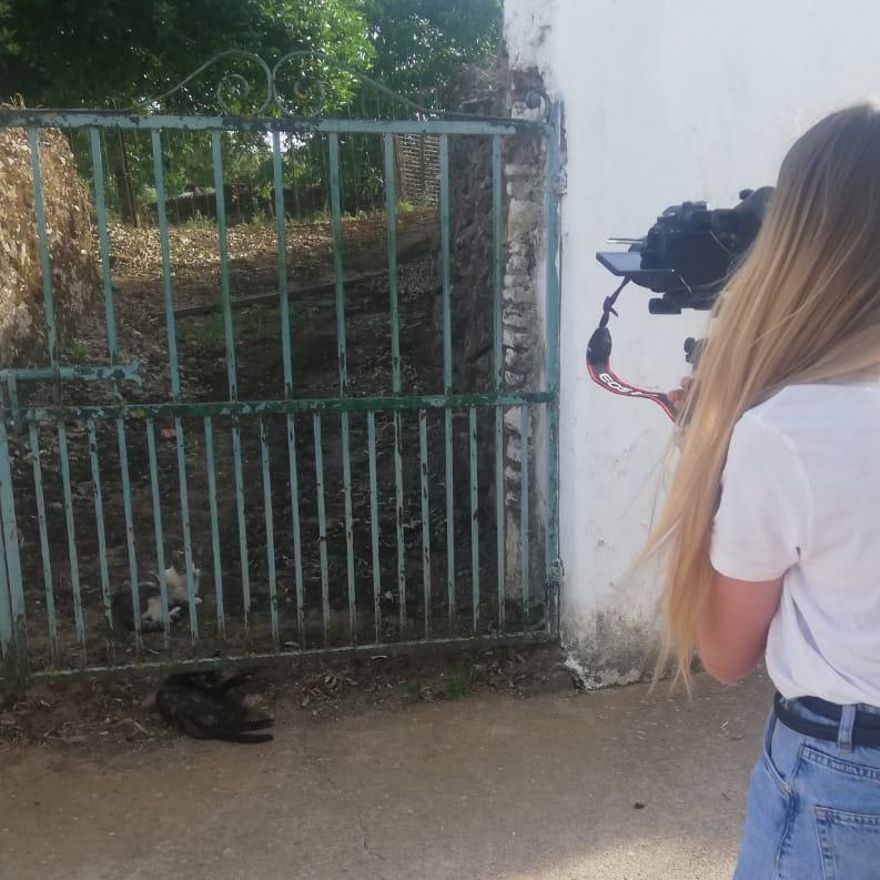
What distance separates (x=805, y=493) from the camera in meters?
1.24

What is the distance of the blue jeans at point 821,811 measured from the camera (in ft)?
4.33

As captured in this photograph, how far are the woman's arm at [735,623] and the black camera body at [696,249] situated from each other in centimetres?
59

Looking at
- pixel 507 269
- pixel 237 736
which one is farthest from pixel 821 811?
pixel 507 269

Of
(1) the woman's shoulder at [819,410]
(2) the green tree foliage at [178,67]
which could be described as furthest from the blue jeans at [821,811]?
(2) the green tree foliage at [178,67]

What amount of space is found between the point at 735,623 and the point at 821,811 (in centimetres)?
27

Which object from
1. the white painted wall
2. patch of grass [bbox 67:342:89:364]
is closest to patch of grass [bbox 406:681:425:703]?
the white painted wall

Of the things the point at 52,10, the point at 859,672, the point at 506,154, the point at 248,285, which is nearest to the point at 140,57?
the point at 52,10

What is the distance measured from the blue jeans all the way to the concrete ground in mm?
1461

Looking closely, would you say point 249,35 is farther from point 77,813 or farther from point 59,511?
point 77,813

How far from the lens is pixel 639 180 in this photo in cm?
343

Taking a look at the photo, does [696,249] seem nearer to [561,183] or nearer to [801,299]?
[801,299]

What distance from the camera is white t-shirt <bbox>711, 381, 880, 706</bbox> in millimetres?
1229

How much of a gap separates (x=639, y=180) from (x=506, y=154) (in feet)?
2.05

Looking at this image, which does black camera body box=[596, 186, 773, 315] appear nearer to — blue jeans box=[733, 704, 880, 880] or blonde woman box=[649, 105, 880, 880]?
blonde woman box=[649, 105, 880, 880]
